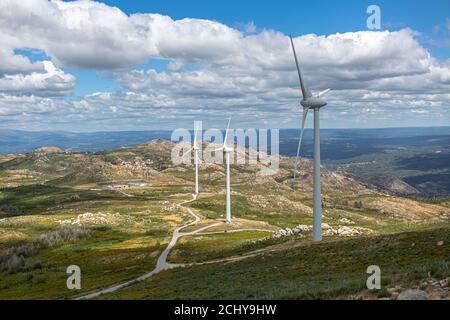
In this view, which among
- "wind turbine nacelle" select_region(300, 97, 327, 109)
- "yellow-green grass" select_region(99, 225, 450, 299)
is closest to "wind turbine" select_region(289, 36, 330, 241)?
"wind turbine nacelle" select_region(300, 97, 327, 109)

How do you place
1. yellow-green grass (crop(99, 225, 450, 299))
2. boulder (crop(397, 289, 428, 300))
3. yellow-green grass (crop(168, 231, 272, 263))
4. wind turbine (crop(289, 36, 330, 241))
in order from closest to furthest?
boulder (crop(397, 289, 428, 300)) → yellow-green grass (crop(99, 225, 450, 299)) → wind turbine (crop(289, 36, 330, 241)) → yellow-green grass (crop(168, 231, 272, 263))

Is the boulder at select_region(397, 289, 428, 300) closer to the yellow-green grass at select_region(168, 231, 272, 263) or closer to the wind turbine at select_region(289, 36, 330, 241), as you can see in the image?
the wind turbine at select_region(289, 36, 330, 241)

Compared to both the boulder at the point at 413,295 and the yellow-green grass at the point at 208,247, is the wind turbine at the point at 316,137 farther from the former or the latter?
the boulder at the point at 413,295

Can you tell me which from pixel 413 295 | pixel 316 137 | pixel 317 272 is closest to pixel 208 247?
pixel 316 137

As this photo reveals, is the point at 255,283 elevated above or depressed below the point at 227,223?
above

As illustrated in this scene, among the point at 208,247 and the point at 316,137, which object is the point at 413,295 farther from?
the point at 208,247

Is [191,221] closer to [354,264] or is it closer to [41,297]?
[41,297]

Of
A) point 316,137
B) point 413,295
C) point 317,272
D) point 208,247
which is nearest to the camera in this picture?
point 413,295

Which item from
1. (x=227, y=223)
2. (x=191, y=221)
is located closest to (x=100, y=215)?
(x=191, y=221)

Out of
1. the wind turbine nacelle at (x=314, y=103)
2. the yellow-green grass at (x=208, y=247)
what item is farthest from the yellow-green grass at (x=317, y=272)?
the wind turbine nacelle at (x=314, y=103)

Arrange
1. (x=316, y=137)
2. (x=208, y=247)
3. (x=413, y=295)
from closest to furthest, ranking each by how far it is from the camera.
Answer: (x=413, y=295) < (x=316, y=137) < (x=208, y=247)

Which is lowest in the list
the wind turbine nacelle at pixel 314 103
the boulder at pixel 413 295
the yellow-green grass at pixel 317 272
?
the yellow-green grass at pixel 317 272
